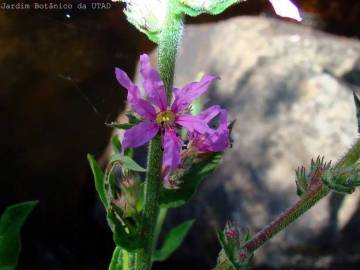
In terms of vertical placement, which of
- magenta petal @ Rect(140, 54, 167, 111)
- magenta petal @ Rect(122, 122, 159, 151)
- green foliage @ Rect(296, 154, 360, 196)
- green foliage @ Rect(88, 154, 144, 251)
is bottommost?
green foliage @ Rect(88, 154, 144, 251)

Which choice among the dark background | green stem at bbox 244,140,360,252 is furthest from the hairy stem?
the dark background

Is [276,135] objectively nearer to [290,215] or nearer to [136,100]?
[290,215]

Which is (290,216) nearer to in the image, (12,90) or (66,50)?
(66,50)

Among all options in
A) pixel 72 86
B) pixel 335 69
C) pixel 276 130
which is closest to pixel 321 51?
pixel 335 69

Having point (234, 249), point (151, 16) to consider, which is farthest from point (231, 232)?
point (151, 16)

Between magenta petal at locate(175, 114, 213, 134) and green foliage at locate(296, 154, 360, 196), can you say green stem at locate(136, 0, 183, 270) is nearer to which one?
magenta petal at locate(175, 114, 213, 134)

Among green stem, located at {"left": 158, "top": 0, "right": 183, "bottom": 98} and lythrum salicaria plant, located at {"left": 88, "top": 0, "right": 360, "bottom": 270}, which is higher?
green stem, located at {"left": 158, "top": 0, "right": 183, "bottom": 98}
